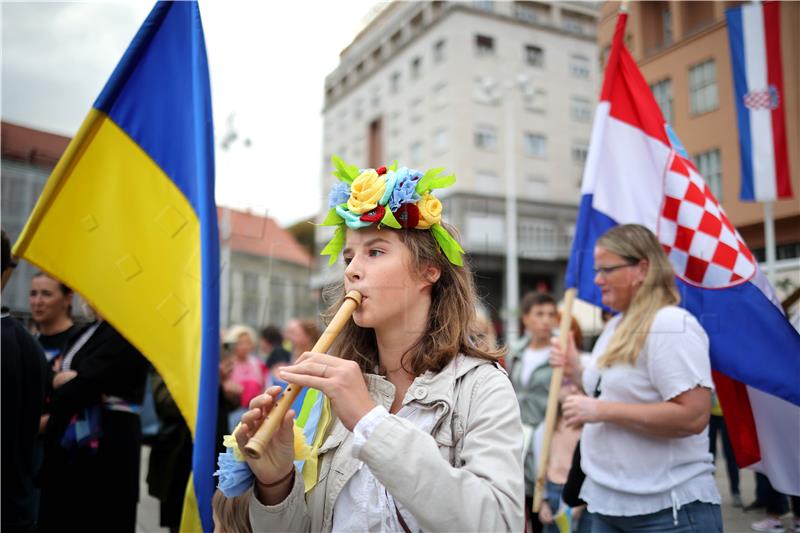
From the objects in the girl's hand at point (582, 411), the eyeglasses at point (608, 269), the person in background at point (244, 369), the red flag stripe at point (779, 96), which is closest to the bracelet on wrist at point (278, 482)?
the girl's hand at point (582, 411)

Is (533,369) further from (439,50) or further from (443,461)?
(439,50)

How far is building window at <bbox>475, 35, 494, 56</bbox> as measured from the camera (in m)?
20.0

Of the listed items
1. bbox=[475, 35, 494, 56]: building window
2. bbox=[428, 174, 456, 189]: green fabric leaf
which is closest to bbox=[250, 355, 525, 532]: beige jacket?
bbox=[428, 174, 456, 189]: green fabric leaf

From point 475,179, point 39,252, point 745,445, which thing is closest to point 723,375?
point 745,445

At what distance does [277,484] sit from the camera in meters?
1.58

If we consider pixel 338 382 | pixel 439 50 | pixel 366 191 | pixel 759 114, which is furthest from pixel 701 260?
pixel 439 50

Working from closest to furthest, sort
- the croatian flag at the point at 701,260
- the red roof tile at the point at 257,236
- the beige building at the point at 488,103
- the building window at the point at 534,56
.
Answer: the croatian flag at the point at 701,260 < the red roof tile at the point at 257,236 < the beige building at the point at 488,103 < the building window at the point at 534,56

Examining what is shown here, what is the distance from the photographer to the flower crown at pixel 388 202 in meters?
1.71

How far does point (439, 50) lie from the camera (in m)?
21.0

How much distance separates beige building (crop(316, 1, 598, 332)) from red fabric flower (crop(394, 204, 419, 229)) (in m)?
12.3

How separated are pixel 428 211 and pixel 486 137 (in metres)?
21.1

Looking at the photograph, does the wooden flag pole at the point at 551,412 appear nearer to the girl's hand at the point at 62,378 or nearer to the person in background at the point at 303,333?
the girl's hand at the point at 62,378

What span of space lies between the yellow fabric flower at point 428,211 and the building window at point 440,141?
19.9 m

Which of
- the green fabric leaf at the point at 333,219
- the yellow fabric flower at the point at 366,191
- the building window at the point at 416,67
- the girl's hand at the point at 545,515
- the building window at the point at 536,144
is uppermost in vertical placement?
the building window at the point at 416,67
